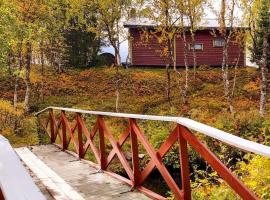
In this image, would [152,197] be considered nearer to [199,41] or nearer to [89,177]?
[89,177]

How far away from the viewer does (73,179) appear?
7289 millimetres

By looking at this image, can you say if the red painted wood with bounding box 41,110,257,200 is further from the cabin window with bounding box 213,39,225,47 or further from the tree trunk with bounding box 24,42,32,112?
the cabin window with bounding box 213,39,225,47

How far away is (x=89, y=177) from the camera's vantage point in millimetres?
7387

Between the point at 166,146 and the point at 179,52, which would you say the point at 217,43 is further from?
the point at 166,146

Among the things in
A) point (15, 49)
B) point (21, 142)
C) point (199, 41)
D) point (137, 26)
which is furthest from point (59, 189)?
point (199, 41)

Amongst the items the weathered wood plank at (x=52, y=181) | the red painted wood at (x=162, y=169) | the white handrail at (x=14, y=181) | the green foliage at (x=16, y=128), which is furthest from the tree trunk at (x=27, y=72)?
the white handrail at (x=14, y=181)

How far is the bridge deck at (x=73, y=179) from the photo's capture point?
19.9ft

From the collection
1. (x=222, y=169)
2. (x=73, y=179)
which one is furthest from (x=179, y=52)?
(x=222, y=169)

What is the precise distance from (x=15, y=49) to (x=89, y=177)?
18.2 meters

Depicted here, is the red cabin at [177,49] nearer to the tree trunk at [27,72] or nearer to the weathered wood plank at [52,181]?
Answer: the tree trunk at [27,72]

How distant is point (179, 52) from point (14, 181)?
120 ft

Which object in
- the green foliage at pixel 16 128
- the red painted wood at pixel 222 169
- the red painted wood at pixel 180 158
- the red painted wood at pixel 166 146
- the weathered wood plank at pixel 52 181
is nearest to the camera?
the red painted wood at pixel 222 169

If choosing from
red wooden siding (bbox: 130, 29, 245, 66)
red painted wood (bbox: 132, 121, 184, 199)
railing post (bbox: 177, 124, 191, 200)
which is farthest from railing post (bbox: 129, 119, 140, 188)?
red wooden siding (bbox: 130, 29, 245, 66)

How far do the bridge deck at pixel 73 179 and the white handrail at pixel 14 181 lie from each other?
439 cm
